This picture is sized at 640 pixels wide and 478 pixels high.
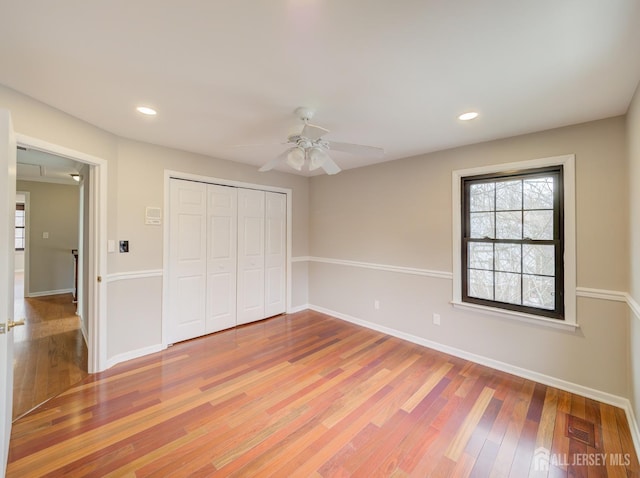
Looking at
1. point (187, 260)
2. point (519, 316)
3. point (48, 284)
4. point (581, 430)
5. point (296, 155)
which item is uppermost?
point (296, 155)

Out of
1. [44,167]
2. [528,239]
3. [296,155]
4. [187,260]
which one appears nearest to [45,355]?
[187,260]

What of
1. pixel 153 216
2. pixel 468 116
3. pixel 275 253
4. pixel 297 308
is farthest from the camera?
pixel 297 308

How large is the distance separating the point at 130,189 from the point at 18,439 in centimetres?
218

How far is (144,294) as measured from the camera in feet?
10.1

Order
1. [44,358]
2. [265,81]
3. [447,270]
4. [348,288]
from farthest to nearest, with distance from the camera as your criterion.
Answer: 1. [348,288]
2. [447,270]
3. [44,358]
4. [265,81]

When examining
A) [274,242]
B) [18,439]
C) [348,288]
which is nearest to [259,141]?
[274,242]

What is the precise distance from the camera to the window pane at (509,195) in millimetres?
2793

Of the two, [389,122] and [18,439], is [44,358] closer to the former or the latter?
[18,439]

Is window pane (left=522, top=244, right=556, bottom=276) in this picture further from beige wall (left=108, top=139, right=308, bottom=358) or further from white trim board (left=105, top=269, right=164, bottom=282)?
white trim board (left=105, top=269, right=164, bottom=282)

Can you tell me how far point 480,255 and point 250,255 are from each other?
3015 millimetres

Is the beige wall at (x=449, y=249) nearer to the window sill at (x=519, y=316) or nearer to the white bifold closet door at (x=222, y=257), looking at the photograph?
the window sill at (x=519, y=316)

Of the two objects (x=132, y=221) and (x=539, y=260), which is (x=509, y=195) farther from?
(x=132, y=221)

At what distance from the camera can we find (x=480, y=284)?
120 inches

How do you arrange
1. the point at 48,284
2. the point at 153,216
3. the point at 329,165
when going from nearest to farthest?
the point at 329,165, the point at 153,216, the point at 48,284
